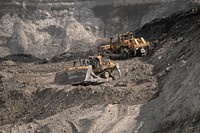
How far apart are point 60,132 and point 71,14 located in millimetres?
37099

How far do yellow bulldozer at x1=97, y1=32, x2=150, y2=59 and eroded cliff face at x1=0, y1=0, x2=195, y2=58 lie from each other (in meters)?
19.3

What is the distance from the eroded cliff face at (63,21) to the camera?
45.9m

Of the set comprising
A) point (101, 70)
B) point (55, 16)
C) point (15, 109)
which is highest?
point (55, 16)

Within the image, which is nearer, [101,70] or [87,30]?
[101,70]

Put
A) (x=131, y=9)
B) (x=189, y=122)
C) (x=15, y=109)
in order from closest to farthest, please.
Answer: (x=189, y=122) < (x=15, y=109) < (x=131, y=9)

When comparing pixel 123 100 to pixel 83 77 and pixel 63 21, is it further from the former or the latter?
pixel 63 21

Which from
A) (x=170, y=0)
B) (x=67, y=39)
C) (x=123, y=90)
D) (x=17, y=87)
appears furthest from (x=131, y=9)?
(x=123, y=90)

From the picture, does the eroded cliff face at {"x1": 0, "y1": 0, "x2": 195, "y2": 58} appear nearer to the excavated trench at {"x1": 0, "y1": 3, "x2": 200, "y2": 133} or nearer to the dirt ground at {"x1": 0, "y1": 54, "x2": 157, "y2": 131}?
the excavated trench at {"x1": 0, "y1": 3, "x2": 200, "y2": 133}

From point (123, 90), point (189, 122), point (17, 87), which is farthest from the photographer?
point (17, 87)

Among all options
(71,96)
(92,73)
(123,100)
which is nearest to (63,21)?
(92,73)

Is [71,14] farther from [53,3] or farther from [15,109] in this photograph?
[15,109]

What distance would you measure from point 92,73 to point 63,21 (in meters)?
31.5

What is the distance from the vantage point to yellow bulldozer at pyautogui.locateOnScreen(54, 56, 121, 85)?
1806 cm

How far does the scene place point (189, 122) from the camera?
9.47 meters
